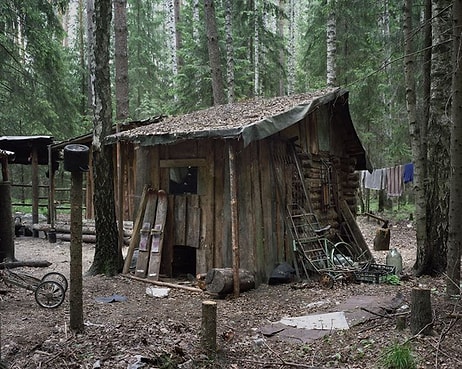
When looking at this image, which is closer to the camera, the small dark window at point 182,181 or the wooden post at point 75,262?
the wooden post at point 75,262

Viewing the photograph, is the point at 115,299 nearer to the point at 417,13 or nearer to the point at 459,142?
the point at 459,142

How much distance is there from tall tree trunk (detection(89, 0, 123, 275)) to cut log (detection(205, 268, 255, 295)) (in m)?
2.24

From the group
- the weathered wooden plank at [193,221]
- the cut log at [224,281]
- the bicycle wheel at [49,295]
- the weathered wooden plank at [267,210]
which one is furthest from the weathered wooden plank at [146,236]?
the bicycle wheel at [49,295]

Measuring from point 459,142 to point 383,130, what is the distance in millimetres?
14044

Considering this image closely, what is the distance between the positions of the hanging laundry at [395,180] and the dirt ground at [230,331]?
9643mm

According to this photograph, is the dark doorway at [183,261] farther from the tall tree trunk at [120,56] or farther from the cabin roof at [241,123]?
the tall tree trunk at [120,56]

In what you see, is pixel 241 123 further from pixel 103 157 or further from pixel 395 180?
pixel 395 180

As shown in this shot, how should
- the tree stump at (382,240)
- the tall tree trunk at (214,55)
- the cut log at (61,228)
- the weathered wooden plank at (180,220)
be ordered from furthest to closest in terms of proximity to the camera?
the cut log at (61,228) < the tall tree trunk at (214,55) < the tree stump at (382,240) < the weathered wooden plank at (180,220)

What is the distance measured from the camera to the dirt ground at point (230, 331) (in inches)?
174

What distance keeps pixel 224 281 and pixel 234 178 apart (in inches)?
70.2

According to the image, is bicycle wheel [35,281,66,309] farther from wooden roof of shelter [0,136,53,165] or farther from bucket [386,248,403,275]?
wooden roof of shelter [0,136,53,165]

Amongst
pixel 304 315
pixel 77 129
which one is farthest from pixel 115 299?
pixel 77 129

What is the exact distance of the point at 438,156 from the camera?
8.08 meters

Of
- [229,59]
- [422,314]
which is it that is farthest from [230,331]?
[229,59]
